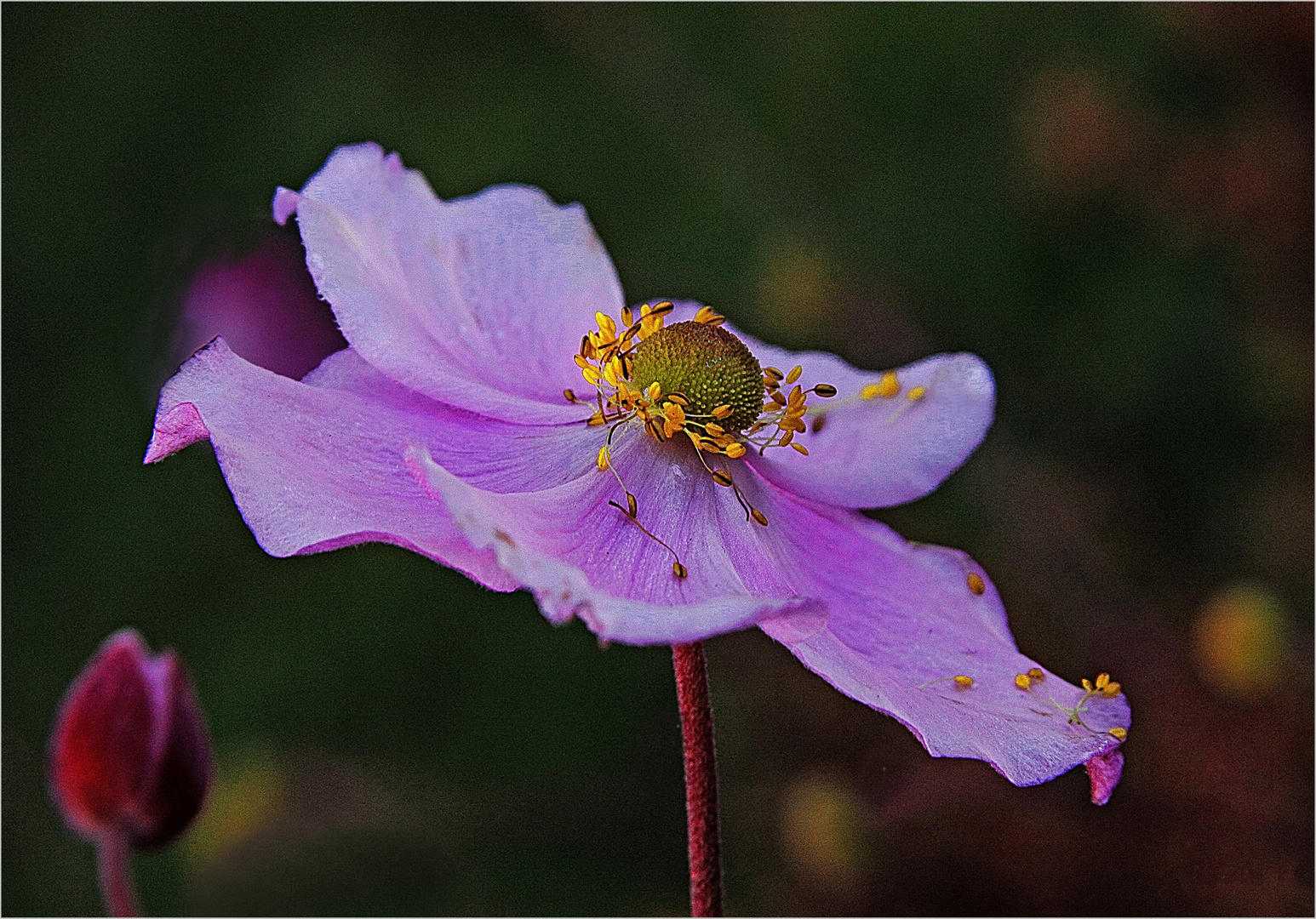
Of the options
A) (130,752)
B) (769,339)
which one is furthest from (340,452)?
(769,339)

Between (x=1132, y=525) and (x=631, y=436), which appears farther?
(x=1132, y=525)

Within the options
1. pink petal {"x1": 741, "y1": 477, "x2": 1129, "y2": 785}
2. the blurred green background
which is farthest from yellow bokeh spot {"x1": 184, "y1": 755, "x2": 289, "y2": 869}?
pink petal {"x1": 741, "y1": 477, "x2": 1129, "y2": 785}

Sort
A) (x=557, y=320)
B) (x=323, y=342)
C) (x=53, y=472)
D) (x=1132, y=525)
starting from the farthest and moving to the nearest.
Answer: (x=53, y=472), (x=1132, y=525), (x=323, y=342), (x=557, y=320)

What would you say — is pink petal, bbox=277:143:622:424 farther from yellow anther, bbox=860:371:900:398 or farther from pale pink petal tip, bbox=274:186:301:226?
yellow anther, bbox=860:371:900:398

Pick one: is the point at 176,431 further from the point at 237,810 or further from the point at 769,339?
the point at 769,339

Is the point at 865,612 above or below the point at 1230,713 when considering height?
above

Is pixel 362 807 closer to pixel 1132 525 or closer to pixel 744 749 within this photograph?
pixel 744 749

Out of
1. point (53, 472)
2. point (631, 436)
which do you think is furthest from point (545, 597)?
point (53, 472)

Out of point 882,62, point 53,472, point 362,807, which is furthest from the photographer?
point 882,62
